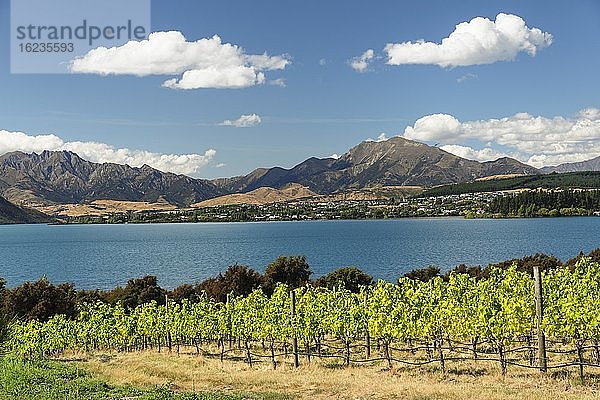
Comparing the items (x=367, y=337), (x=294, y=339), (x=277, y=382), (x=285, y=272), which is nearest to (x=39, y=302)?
(x=285, y=272)

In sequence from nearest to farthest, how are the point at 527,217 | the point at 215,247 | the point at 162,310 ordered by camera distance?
the point at 162,310, the point at 215,247, the point at 527,217

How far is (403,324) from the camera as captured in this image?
18.8 metres

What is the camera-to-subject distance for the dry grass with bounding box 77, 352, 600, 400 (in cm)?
1426

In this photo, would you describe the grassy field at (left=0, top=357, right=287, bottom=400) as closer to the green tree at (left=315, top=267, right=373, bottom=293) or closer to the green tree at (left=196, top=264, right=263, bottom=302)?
the green tree at (left=196, top=264, right=263, bottom=302)

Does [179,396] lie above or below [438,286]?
below

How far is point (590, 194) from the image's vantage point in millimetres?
194500

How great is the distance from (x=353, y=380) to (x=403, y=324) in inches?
115

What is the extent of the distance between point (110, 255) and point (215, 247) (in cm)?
2097

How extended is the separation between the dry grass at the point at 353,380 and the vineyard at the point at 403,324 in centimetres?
60

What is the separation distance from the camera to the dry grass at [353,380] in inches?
561

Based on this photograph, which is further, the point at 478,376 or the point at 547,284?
the point at 547,284

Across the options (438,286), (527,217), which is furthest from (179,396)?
(527,217)

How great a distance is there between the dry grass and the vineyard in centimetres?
60

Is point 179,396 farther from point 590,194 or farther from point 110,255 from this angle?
point 590,194
